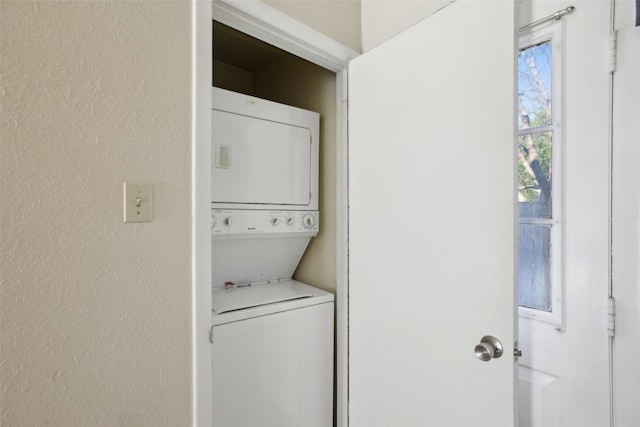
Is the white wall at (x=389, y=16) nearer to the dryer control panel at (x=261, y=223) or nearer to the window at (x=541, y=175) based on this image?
the window at (x=541, y=175)

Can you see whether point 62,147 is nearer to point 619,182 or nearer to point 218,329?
point 218,329

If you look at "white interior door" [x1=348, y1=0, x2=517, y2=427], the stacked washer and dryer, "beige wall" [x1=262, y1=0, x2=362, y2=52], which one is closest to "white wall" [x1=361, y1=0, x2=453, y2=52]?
"beige wall" [x1=262, y1=0, x2=362, y2=52]

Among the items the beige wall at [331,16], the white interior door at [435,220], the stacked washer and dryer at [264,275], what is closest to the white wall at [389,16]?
the beige wall at [331,16]

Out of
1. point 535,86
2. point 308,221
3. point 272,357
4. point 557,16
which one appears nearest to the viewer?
point 557,16

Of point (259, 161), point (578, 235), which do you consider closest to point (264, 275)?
point (259, 161)

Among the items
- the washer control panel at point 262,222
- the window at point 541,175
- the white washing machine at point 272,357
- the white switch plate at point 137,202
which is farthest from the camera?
the washer control panel at point 262,222

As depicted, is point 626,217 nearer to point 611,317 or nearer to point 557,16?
point 611,317

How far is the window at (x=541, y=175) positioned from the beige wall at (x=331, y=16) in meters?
0.74

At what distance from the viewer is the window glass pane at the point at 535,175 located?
1141mm

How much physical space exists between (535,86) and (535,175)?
1.09 ft

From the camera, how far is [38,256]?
779 millimetres

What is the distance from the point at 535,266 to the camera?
119 cm

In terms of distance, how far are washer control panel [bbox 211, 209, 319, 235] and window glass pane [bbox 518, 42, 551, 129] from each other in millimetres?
1062

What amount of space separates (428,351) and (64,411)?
3.61ft
